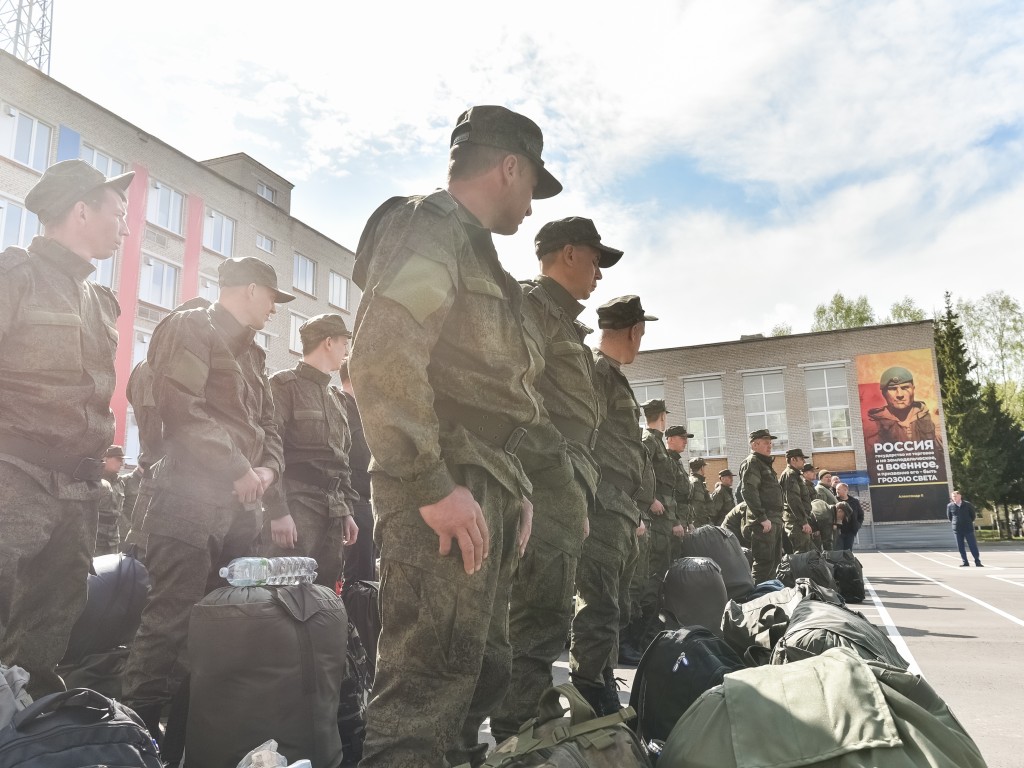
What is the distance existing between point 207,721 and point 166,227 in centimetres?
2538

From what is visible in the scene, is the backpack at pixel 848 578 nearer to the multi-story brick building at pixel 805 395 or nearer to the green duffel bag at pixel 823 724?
the green duffel bag at pixel 823 724

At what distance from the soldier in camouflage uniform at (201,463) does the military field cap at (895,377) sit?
120 feet

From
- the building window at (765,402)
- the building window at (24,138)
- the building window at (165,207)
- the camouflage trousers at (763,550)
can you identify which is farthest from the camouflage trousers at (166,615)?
the building window at (765,402)

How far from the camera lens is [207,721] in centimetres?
260

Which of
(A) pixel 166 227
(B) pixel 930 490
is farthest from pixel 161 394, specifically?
(B) pixel 930 490

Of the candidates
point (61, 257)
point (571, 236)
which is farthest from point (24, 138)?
point (571, 236)

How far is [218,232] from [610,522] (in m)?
26.7

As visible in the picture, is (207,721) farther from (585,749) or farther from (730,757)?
(730,757)

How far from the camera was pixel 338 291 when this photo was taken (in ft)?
109

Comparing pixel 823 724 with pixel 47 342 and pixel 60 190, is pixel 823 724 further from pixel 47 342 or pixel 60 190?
pixel 60 190

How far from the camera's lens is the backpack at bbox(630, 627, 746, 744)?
2873mm

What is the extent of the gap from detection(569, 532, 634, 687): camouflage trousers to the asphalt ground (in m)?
0.64

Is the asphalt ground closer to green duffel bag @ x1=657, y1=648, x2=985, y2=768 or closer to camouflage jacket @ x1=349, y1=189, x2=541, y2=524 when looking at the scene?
green duffel bag @ x1=657, y1=648, x2=985, y2=768

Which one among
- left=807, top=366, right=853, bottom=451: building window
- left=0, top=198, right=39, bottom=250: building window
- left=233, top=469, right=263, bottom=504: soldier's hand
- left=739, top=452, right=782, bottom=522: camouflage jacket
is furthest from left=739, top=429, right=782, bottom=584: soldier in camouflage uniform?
left=807, top=366, right=853, bottom=451: building window
